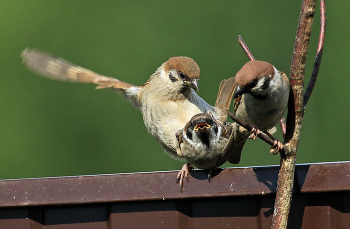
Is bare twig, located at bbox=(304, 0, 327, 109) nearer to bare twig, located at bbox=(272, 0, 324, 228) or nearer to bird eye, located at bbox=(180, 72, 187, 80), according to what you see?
bare twig, located at bbox=(272, 0, 324, 228)

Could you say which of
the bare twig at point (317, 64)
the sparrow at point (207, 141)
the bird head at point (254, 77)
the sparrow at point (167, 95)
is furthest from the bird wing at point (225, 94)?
the bare twig at point (317, 64)

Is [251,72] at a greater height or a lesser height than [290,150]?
greater

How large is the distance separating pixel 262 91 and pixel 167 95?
60 centimetres

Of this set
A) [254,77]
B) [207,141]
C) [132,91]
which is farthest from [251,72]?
[132,91]

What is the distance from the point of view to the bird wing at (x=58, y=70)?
216 cm

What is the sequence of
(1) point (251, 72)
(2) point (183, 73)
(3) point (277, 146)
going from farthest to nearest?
(2) point (183, 73)
(1) point (251, 72)
(3) point (277, 146)

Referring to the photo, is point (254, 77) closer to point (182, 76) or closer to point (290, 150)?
point (290, 150)

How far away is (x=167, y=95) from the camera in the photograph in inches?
78.2

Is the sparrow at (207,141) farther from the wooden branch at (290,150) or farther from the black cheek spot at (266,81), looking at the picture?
the wooden branch at (290,150)

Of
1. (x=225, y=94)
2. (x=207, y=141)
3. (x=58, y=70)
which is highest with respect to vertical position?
(x=58, y=70)

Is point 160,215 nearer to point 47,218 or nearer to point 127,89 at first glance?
point 47,218

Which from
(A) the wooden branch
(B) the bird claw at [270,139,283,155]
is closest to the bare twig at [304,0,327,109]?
(A) the wooden branch

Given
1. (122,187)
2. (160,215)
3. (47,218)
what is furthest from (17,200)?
(160,215)

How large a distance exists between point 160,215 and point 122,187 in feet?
0.47
